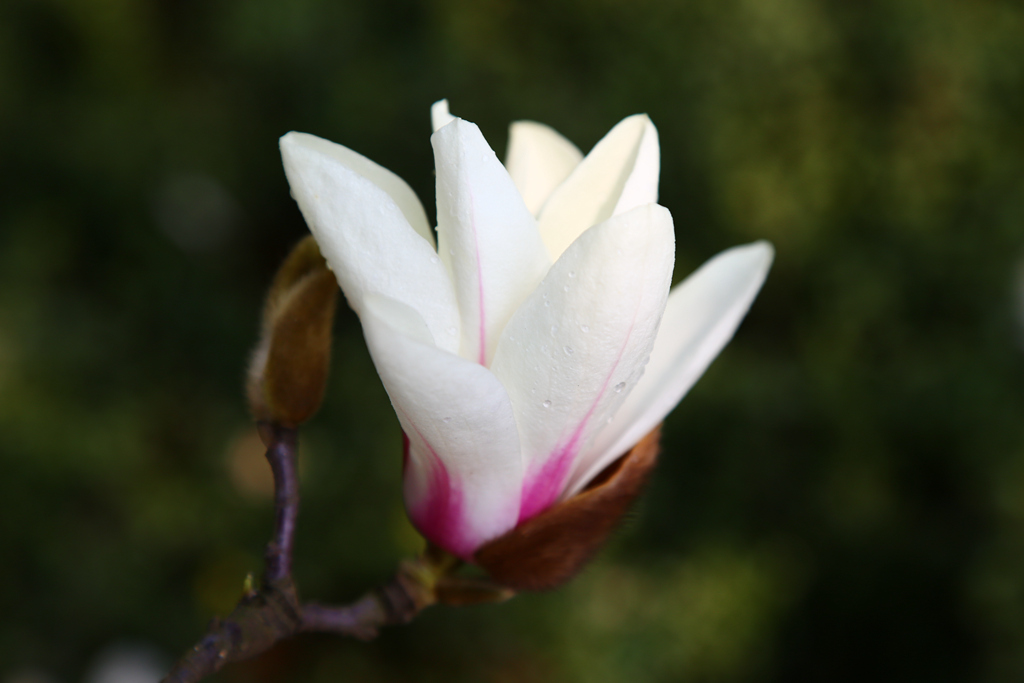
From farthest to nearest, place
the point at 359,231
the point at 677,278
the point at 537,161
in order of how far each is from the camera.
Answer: the point at 677,278
the point at 537,161
the point at 359,231

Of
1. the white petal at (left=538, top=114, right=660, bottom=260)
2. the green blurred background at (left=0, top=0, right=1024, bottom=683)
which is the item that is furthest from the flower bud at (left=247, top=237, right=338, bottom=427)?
the green blurred background at (left=0, top=0, right=1024, bottom=683)

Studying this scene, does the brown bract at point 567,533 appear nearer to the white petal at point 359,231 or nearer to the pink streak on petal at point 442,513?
the pink streak on petal at point 442,513

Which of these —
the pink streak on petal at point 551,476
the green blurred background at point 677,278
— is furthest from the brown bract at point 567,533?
the green blurred background at point 677,278

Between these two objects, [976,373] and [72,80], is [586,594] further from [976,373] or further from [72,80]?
[72,80]

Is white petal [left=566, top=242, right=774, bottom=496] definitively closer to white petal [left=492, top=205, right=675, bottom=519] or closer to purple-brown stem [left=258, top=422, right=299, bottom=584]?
white petal [left=492, top=205, right=675, bottom=519]

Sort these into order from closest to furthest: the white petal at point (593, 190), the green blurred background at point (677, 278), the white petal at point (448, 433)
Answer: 1. the white petal at point (448, 433)
2. the white petal at point (593, 190)
3. the green blurred background at point (677, 278)

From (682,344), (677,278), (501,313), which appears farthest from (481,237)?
(677,278)

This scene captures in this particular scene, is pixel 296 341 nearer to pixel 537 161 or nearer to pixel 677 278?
pixel 537 161
